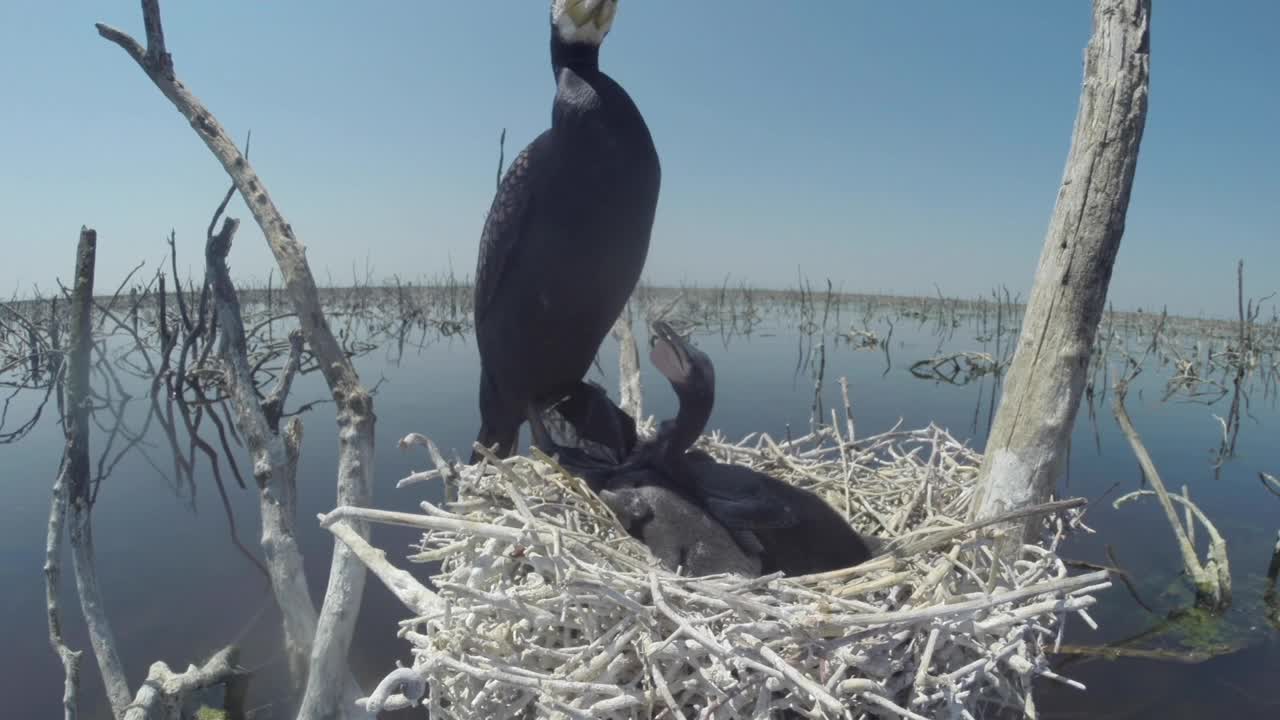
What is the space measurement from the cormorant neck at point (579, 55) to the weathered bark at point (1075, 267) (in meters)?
1.57

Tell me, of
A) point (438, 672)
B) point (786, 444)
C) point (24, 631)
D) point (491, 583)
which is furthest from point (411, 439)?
point (24, 631)

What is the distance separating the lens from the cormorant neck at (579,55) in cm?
242

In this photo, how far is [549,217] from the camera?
242cm

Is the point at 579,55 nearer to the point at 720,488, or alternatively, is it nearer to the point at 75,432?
the point at 720,488

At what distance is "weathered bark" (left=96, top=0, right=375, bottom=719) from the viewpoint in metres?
2.10

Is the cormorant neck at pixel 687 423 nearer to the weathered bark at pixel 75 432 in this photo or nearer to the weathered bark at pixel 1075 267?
the weathered bark at pixel 1075 267

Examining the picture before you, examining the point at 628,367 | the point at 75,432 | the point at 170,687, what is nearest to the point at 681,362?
the point at 628,367

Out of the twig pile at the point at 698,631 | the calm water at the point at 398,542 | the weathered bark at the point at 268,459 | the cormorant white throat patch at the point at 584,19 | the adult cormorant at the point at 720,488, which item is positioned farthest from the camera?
the calm water at the point at 398,542

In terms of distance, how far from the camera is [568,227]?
94.1 inches

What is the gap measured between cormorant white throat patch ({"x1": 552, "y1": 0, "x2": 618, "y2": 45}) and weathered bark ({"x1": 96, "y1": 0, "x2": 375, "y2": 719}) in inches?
47.5

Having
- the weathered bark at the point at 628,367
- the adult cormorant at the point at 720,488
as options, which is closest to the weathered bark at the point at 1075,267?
the adult cormorant at the point at 720,488

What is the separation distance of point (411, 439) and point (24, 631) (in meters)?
3.87

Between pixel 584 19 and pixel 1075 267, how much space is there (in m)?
1.81

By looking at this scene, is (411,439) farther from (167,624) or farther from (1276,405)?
(1276,405)
